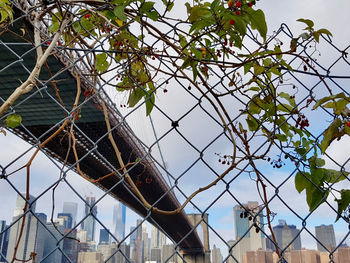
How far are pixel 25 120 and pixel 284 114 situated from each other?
6083mm

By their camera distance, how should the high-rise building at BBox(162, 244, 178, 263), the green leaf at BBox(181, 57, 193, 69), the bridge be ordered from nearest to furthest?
the high-rise building at BBox(162, 244, 178, 263)
the green leaf at BBox(181, 57, 193, 69)
the bridge

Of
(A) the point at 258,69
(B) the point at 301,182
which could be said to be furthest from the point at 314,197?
(A) the point at 258,69

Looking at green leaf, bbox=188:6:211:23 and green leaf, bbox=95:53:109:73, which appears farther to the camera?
green leaf, bbox=95:53:109:73

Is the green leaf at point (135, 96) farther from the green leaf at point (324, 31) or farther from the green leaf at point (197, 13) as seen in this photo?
the green leaf at point (324, 31)

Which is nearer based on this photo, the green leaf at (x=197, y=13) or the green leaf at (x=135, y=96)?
the green leaf at (x=197, y=13)

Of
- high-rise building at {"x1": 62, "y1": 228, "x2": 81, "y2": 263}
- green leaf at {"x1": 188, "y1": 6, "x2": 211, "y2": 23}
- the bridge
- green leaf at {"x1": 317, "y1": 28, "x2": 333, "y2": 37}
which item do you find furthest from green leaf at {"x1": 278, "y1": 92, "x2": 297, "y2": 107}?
high-rise building at {"x1": 62, "y1": 228, "x2": 81, "y2": 263}

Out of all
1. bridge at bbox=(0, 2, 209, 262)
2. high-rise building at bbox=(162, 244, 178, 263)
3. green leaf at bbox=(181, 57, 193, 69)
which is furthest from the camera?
bridge at bbox=(0, 2, 209, 262)

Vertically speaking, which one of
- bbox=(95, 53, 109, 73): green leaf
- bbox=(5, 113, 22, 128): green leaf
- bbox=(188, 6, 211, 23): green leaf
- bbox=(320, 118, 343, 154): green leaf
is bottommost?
bbox=(320, 118, 343, 154): green leaf

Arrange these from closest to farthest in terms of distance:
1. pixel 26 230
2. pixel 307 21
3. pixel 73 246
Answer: pixel 307 21
pixel 26 230
pixel 73 246

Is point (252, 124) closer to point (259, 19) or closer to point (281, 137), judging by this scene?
point (281, 137)

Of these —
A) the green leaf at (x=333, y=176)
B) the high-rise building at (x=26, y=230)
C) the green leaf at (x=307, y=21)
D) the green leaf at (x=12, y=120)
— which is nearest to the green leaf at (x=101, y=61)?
the green leaf at (x=12, y=120)

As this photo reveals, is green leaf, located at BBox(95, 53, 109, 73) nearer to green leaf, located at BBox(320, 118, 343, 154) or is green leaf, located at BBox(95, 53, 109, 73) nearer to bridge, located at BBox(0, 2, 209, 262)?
bridge, located at BBox(0, 2, 209, 262)

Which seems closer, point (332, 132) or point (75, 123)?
point (332, 132)

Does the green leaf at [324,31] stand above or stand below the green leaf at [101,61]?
above
